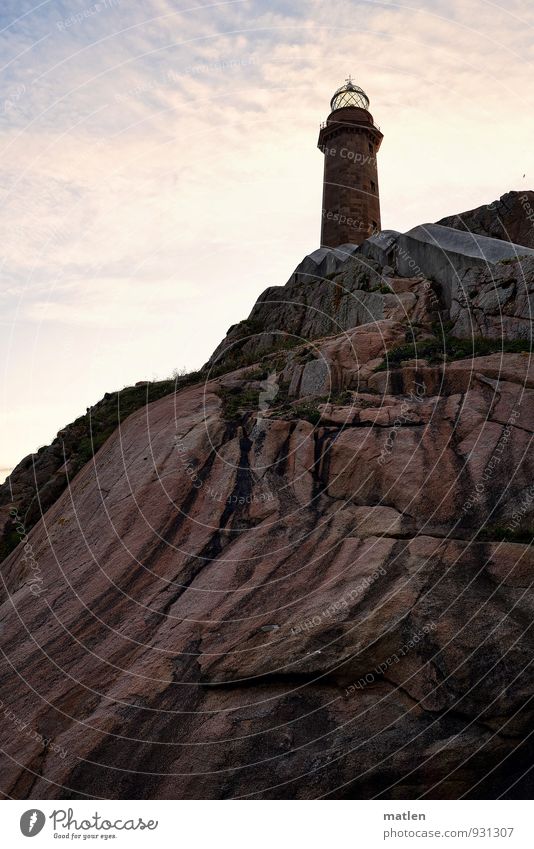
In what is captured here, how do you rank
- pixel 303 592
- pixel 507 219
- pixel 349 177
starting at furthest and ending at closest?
pixel 349 177 < pixel 507 219 < pixel 303 592

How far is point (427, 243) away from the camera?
82.7 feet

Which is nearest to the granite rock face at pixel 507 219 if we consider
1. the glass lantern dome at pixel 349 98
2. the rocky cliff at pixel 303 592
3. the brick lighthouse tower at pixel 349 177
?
the rocky cliff at pixel 303 592

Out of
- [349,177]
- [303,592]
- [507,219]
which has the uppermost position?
[349,177]

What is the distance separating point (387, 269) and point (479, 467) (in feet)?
55.6

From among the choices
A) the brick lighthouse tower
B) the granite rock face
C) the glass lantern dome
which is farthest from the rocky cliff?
the glass lantern dome

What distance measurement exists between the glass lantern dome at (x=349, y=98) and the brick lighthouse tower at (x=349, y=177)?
3.93 m

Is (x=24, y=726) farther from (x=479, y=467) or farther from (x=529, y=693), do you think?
(x=479, y=467)

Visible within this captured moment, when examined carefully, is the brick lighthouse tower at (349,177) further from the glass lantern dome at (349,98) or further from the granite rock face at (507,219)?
the granite rock face at (507,219)

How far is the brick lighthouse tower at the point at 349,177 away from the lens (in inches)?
1646

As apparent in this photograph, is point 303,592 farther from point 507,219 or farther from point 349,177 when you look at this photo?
point 349,177

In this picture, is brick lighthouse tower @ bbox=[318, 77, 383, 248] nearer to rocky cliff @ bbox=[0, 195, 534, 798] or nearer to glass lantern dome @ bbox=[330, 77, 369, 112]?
glass lantern dome @ bbox=[330, 77, 369, 112]

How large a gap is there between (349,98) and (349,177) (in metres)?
11.7

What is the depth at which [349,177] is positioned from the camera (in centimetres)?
4222

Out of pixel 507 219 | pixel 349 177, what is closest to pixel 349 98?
pixel 349 177
